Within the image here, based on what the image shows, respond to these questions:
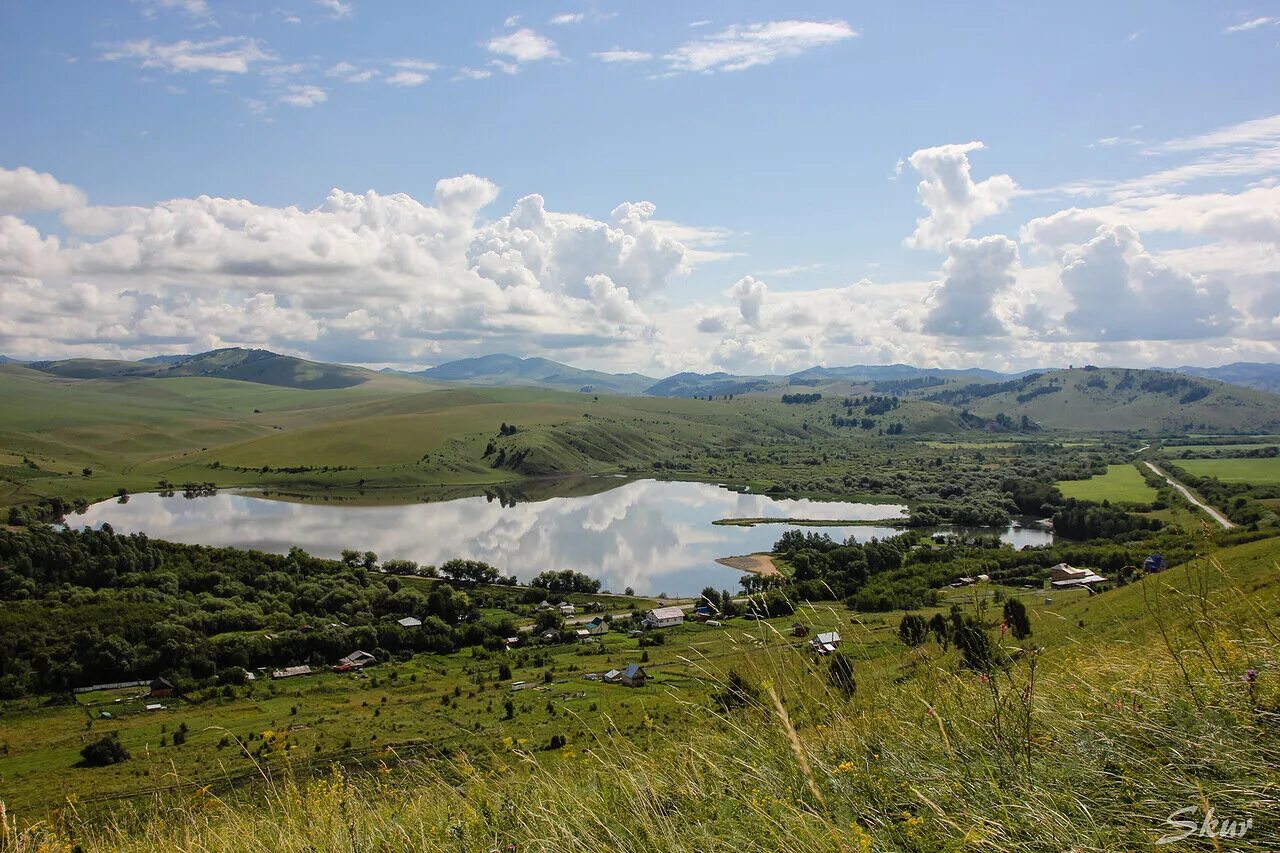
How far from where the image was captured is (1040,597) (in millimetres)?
49188

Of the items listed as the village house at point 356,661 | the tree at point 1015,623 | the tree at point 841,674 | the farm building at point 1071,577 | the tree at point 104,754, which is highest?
the tree at point 841,674

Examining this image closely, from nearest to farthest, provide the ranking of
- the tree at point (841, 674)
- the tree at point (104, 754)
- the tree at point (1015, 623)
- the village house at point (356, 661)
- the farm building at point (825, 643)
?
the farm building at point (825, 643), the tree at point (841, 674), the tree at point (1015, 623), the tree at point (104, 754), the village house at point (356, 661)

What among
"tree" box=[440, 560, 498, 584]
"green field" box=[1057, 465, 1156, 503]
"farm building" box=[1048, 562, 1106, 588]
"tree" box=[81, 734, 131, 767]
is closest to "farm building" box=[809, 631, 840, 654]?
"tree" box=[81, 734, 131, 767]

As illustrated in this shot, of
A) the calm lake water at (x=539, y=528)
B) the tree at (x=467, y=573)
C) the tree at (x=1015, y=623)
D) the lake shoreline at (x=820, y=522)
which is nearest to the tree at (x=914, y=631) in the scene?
the tree at (x=1015, y=623)

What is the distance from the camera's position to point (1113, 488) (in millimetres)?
107188

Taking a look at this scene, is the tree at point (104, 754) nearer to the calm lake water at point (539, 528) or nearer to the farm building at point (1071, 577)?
the calm lake water at point (539, 528)

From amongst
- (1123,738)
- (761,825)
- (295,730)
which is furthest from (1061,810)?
(295,730)

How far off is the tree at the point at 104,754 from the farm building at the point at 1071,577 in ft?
199

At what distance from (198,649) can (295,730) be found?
21.8m

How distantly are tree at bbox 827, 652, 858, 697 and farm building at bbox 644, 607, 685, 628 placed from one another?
176ft

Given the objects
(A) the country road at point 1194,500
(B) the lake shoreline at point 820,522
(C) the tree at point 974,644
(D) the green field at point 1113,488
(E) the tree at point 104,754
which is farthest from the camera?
(B) the lake shoreline at point 820,522

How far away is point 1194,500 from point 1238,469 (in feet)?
129

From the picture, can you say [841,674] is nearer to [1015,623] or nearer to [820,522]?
[1015,623]

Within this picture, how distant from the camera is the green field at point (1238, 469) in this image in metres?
102
